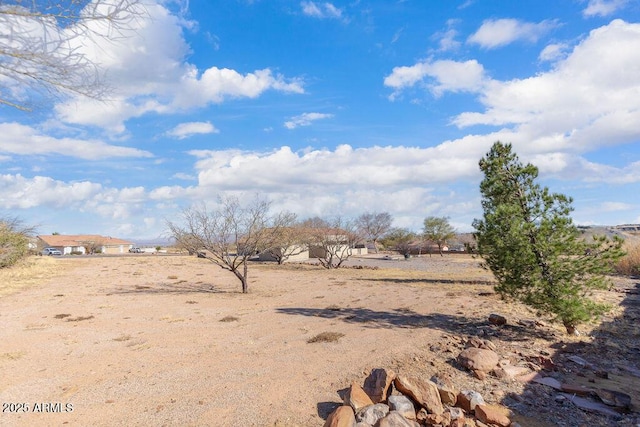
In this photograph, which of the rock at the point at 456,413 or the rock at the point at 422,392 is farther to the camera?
the rock at the point at 422,392

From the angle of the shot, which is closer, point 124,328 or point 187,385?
point 187,385

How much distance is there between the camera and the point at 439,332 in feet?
25.7

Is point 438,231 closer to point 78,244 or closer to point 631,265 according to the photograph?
point 631,265

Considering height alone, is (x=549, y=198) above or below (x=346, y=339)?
above

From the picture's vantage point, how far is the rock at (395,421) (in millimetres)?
3719

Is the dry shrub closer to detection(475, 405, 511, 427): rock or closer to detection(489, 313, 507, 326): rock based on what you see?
detection(489, 313, 507, 326): rock

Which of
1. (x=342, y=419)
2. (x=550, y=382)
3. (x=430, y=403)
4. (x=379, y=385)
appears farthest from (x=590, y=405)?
(x=342, y=419)

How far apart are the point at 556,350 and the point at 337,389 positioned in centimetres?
460

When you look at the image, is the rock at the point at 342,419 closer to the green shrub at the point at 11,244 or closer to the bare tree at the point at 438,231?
the green shrub at the point at 11,244

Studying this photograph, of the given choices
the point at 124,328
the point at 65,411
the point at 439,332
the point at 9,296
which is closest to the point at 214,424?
the point at 65,411

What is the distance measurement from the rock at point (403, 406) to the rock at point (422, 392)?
0.31 ft

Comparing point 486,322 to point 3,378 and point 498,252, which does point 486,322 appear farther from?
point 3,378

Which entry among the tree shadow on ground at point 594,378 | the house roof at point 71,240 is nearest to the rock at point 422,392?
the tree shadow on ground at point 594,378

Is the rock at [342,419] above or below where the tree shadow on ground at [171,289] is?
above
